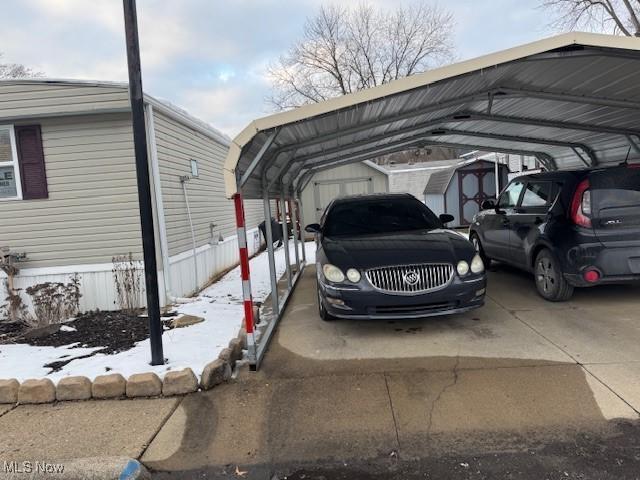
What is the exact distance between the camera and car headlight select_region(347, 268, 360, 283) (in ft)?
16.2

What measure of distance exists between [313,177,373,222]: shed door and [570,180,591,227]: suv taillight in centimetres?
1266

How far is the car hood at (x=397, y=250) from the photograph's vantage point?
16.4 ft

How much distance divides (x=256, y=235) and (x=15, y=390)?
10984 mm

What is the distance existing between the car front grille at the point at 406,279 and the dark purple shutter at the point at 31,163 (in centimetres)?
536

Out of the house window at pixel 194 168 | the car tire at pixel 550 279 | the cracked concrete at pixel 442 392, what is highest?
the house window at pixel 194 168

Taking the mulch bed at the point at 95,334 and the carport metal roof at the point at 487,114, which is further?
the mulch bed at the point at 95,334

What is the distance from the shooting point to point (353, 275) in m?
4.94

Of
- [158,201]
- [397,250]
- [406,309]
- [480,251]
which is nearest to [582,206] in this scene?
[397,250]

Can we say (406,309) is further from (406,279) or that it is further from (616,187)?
(616,187)

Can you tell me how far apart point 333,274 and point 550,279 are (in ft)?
10.1

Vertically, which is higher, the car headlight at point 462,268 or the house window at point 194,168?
the house window at point 194,168

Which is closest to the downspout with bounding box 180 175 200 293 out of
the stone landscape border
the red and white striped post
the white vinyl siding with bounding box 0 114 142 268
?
the white vinyl siding with bounding box 0 114 142 268

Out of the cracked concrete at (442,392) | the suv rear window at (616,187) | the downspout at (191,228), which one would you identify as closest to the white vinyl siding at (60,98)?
the downspout at (191,228)

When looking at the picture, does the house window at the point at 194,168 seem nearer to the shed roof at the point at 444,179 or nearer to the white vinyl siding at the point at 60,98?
the white vinyl siding at the point at 60,98
